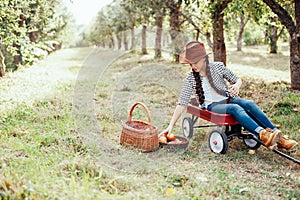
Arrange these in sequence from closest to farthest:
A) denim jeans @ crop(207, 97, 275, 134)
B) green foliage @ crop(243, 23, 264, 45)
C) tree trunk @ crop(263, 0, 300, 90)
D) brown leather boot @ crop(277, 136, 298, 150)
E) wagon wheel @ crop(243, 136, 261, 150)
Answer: brown leather boot @ crop(277, 136, 298, 150) → denim jeans @ crop(207, 97, 275, 134) → wagon wheel @ crop(243, 136, 261, 150) → tree trunk @ crop(263, 0, 300, 90) → green foliage @ crop(243, 23, 264, 45)

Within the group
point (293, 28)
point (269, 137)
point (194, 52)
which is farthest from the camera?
point (293, 28)

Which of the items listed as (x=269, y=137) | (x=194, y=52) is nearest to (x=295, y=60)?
(x=194, y=52)

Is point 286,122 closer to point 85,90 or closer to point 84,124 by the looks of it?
point 84,124

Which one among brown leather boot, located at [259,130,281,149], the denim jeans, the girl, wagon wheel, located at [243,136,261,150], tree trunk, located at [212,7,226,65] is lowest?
wagon wheel, located at [243,136,261,150]

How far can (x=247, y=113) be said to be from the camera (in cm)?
473

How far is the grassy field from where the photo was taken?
10.9 ft

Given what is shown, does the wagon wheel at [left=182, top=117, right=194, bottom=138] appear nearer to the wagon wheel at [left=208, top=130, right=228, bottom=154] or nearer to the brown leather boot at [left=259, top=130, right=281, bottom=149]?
the wagon wheel at [left=208, top=130, right=228, bottom=154]

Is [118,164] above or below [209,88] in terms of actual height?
below

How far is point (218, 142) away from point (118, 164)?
1.42 m

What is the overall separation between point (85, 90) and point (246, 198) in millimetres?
6661

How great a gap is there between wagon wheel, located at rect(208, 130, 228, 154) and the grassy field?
3.7 inches

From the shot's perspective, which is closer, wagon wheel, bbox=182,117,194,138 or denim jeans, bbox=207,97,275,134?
denim jeans, bbox=207,97,275,134

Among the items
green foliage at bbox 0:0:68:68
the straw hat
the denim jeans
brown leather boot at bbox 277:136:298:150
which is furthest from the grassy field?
green foliage at bbox 0:0:68:68

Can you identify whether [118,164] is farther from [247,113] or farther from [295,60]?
[295,60]
